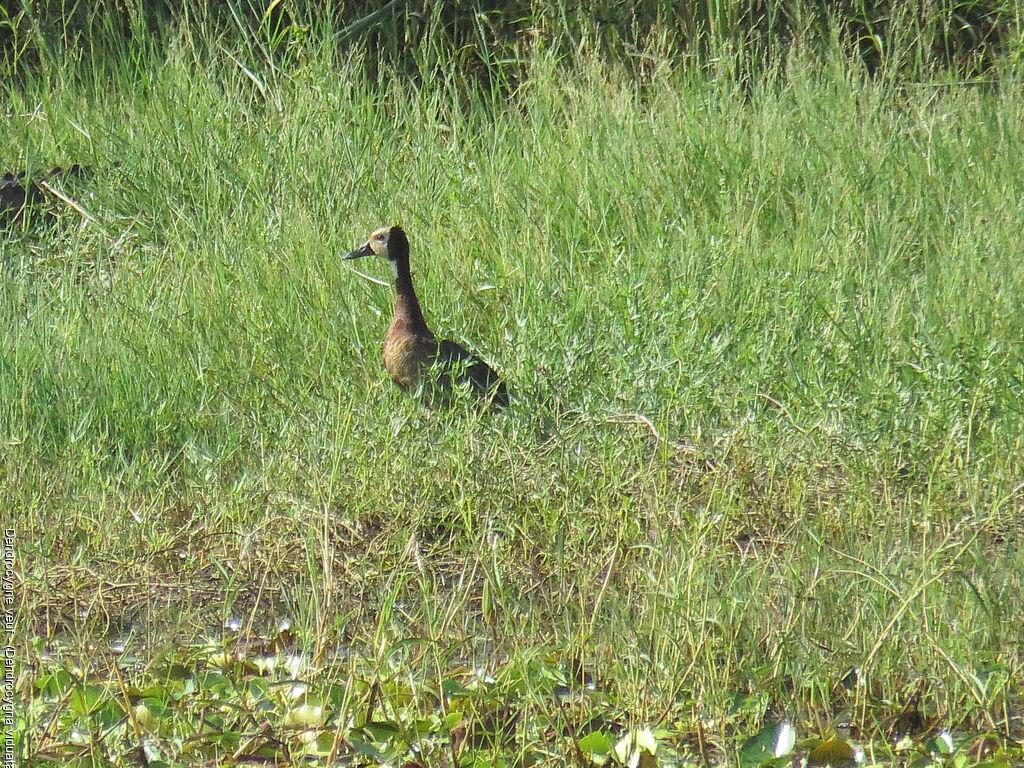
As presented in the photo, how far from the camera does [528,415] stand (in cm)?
402

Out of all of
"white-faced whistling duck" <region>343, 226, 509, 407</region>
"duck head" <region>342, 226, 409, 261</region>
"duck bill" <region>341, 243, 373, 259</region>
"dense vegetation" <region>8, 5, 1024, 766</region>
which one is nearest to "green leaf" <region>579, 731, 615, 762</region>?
"dense vegetation" <region>8, 5, 1024, 766</region>

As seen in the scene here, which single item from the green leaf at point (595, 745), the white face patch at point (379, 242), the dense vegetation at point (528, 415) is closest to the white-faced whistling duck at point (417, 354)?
the white face patch at point (379, 242)

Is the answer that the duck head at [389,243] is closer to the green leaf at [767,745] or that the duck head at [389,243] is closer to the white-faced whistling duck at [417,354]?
the white-faced whistling duck at [417,354]

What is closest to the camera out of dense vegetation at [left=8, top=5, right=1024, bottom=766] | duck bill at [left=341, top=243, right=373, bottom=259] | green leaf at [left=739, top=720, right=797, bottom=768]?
green leaf at [left=739, top=720, right=797, bottom=768]

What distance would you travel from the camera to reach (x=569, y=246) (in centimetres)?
548

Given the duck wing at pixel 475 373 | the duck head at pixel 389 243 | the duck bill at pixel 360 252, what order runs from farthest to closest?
the duck bill at pixel 360 252 < the duck head at pixel 389 243 < the duck wing at pixel 475 373

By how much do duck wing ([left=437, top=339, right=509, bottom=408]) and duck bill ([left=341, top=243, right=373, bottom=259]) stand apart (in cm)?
57

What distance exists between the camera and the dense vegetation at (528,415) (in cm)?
299

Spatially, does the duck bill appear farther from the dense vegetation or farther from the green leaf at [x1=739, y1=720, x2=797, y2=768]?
the green leaf at [x1=739, y1=720, x2=797, y2=768]

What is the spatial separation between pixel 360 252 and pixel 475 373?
0.91m

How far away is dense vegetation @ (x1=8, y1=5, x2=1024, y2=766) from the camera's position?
9.80 feet

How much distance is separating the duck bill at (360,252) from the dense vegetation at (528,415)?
17cm

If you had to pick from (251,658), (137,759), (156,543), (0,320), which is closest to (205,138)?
(0,320)

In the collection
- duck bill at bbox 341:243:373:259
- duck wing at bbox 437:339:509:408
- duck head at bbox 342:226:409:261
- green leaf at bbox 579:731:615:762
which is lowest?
duck wing at bbox 437:339:509:408
